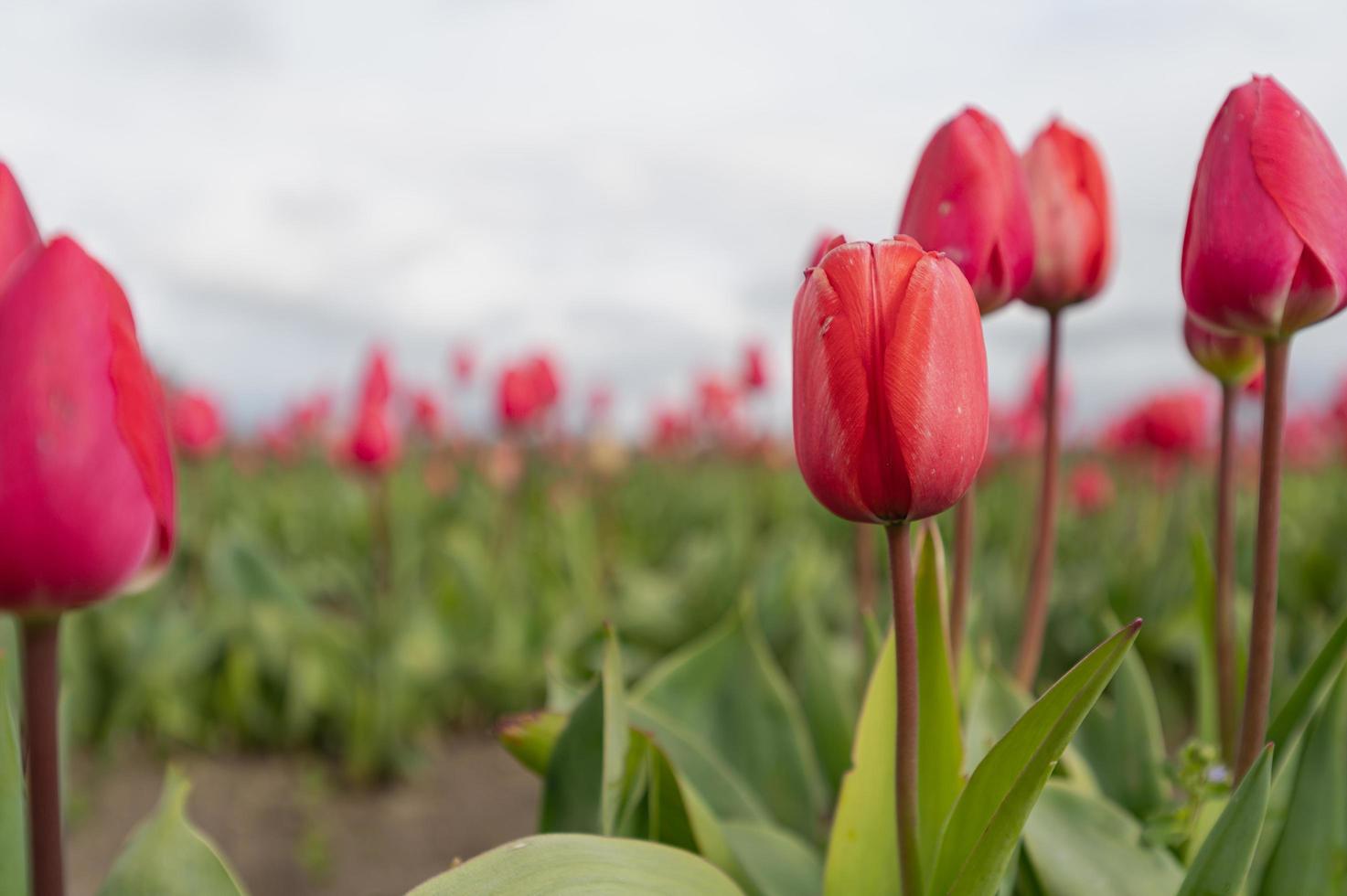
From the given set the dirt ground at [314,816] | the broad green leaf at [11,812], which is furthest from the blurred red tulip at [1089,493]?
the broad green leaf at [11,812]

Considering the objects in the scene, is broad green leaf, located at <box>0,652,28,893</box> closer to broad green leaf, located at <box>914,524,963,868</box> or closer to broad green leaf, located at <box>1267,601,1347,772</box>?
broad green leaf, located at <box>914,524,963,868</box>

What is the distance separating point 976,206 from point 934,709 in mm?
567

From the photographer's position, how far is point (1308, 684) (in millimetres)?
1134

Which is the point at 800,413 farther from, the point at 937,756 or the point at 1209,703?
the point at 1209,703

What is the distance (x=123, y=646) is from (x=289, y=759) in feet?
2.31

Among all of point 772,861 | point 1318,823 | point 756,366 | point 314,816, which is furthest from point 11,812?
point 756,366

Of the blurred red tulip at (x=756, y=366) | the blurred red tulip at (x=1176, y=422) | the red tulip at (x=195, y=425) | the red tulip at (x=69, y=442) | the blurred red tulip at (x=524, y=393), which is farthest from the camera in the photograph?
the blurred red tulip at (x=756, y=366)

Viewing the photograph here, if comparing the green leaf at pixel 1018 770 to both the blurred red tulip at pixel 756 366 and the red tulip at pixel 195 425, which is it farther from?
the blurred red tulip at pixel 756 366

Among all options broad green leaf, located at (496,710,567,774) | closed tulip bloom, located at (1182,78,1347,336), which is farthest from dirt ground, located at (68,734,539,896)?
closed tulip bloom, located at (1182,78,1347,336)

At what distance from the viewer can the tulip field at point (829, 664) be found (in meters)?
0.76

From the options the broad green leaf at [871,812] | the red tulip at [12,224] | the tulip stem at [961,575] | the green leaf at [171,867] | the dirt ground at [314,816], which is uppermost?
the red tulip at [12,224]

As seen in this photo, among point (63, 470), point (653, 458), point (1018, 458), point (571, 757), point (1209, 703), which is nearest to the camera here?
point (63, 470)

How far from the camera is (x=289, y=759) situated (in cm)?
354

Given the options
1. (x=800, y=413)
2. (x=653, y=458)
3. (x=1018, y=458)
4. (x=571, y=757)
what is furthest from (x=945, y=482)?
(x=653, y=458)
